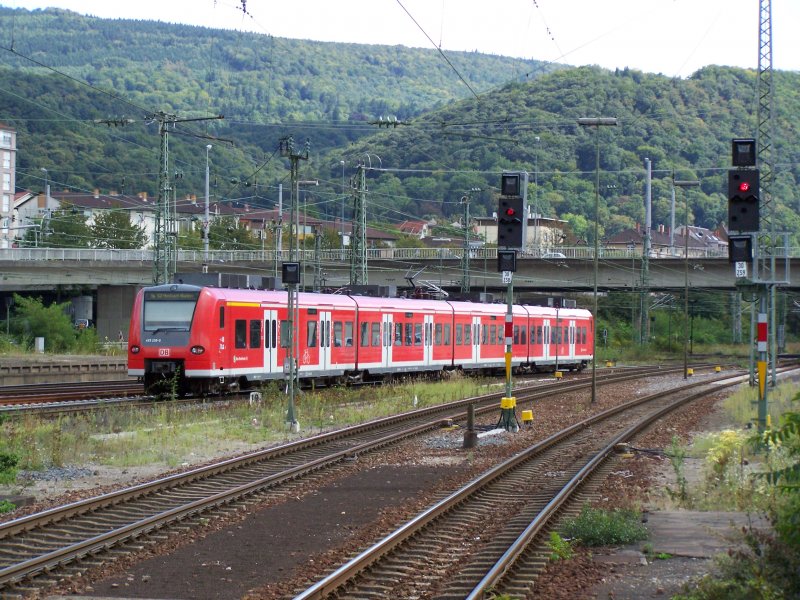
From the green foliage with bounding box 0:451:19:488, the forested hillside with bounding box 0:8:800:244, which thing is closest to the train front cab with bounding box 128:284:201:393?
the green foliage with bounding box 0:451:19:488

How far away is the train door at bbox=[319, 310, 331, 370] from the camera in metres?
32.5

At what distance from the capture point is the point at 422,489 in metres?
15.2

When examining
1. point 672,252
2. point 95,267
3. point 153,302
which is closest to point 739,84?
point 672,252

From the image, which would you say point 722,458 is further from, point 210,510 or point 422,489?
point 210,510

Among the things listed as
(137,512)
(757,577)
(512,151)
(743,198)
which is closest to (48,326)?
(743,198)

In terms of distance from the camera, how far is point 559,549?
10656 millimetres

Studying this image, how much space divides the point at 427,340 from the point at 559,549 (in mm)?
28739

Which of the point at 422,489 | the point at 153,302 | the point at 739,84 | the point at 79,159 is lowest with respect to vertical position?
the point at 422,489

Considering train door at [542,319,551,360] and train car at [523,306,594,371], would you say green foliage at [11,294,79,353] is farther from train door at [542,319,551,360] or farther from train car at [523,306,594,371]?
train door at [542,319,551,360]

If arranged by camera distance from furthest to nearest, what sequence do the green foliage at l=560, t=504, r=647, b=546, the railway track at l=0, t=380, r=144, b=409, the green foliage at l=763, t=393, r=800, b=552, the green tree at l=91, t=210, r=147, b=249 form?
1. the green tree at l=91, t=210, r=147, b=249
2. the railway track at l=0, t=380, r=144, b=409
3. the green foliage at l=560, t=504, r=647, b=546
4. the green foliage at l=763, t=393, r=800, b=552

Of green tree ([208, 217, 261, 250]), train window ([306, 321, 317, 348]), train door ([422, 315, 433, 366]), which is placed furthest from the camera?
green tree ([208, 217, 261, 250])

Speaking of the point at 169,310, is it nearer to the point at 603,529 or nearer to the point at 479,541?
the point at 479,541

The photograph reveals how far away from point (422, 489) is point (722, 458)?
13.3 feet

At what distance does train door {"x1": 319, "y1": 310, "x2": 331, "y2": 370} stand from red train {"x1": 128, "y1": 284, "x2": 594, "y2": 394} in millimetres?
29
